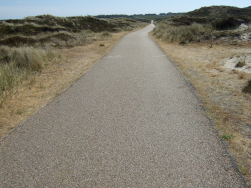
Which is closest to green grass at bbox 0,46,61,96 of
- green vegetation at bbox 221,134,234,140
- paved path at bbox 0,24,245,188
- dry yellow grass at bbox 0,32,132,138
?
dry yellow grass at bbox 0,32,132,138

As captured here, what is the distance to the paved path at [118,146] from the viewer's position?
8.86 feet

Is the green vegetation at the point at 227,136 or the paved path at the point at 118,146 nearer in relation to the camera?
the paved path at the point at 118,146

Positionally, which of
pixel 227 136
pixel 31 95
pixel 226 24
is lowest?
pixel 31 95

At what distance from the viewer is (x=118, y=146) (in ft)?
11.1

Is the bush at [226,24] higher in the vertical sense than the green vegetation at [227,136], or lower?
higher

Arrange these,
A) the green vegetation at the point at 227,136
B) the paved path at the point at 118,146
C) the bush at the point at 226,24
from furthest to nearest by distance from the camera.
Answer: the bush at the point at 226,24 → the green vegetation at the point at 227,136 → the paved path at the point at 118,146

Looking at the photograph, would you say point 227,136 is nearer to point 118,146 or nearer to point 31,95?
point 118,146

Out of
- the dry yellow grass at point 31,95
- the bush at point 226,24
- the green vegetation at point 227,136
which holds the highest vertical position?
the bush at point 226,24

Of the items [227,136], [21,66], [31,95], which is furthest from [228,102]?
[21,66]

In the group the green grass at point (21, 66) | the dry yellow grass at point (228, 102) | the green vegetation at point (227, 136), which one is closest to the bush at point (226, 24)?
the dry yellow grass at point (228, 102)

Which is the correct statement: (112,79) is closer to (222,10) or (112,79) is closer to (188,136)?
(188,136)

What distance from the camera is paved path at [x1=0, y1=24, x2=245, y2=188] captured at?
2701mm

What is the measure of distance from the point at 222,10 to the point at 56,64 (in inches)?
3218

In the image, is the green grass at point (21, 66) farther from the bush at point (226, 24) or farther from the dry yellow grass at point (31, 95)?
the bush at point (226, 24)
